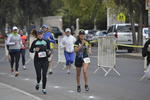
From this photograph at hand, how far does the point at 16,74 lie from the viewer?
Answer: 722 inches

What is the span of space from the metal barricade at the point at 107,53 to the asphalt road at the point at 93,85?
0.39 meters

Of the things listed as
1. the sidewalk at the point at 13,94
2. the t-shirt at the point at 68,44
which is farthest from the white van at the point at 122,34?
the sidewalk at the point at 13,94

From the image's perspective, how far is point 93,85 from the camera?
1544 centimetres

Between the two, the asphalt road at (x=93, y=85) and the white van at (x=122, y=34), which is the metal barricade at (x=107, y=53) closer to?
the asphalt road at (x=93, y=85)

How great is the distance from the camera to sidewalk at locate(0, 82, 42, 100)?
12504mm

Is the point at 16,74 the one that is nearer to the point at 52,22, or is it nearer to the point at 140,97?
the point at 140,97

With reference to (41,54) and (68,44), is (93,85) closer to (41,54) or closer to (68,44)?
(41,54)

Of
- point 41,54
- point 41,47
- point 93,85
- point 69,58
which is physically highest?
point 41,47

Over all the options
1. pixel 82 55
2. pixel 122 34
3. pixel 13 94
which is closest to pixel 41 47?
pixel 82 55

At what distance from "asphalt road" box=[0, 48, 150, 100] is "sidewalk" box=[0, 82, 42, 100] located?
0.29m

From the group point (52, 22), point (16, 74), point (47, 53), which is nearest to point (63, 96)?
point (47, 53)

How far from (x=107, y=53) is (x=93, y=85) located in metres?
3.39

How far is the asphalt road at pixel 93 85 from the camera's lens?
13.0 meters

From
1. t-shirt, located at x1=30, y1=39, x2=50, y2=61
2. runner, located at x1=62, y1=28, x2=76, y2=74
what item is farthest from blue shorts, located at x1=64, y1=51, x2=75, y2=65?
t-shirt, located at x1=30, y1=39, x2=50, y2=61
